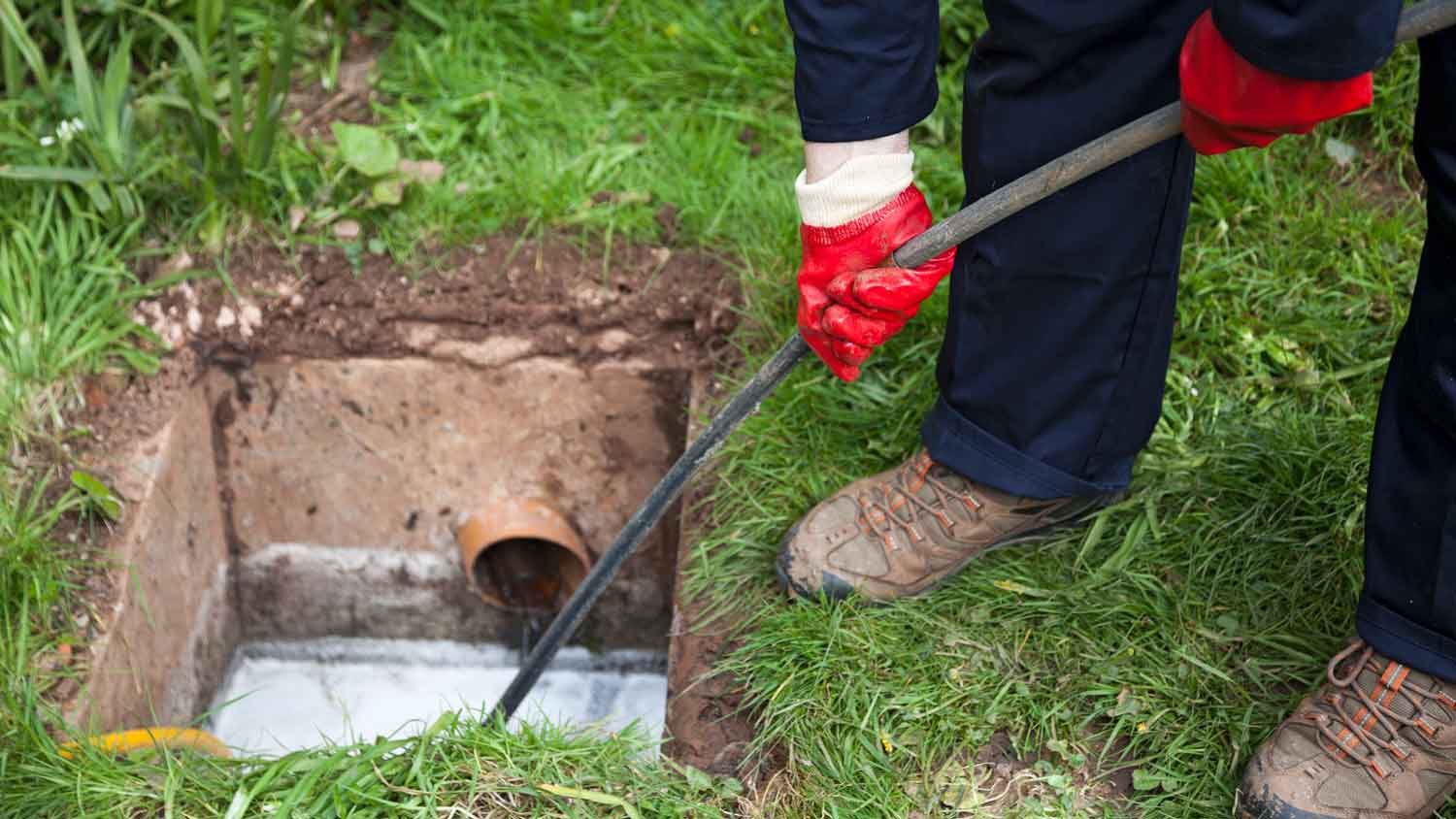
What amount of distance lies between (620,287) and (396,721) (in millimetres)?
1144

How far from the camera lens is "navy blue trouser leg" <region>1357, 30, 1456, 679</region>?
1.35 metres

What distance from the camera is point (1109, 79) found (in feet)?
4.86

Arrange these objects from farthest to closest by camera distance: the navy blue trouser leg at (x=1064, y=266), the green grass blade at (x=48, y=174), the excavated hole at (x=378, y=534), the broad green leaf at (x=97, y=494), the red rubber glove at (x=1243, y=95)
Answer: the excavated hole at (x=378, y=534)
the green grass blade at (x=48, y=174)
the broad green leaf at (x=97, y=494)
the navy blue trouser leg at (x=1064, y=266)
the red rubber glove at (x=1243, y=95)

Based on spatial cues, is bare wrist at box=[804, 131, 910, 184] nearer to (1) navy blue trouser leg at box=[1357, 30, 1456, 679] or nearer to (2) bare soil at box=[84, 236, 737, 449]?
(1) navy blue trouser leg at box=[1357, 30, 1456, 679]

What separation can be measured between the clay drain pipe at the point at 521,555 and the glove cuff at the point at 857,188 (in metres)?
1.25

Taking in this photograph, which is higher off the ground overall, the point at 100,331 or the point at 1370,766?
the point at 100,331

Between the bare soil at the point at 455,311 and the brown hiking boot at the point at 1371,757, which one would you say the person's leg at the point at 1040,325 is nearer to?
the brown hiking boot at the point at 1371,757

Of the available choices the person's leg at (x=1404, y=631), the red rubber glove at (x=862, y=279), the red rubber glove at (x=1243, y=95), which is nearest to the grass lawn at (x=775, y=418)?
the person's leg at (x=1404, y=631)

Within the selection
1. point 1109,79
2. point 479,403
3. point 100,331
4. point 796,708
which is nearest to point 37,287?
point 100,331

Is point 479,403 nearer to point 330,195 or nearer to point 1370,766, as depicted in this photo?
point 330,195

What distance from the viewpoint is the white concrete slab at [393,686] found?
9.08 ft

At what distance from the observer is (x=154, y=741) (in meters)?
1.87

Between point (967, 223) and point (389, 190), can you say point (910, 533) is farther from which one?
point (389, 190)

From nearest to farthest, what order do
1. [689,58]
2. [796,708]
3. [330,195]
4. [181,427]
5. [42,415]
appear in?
[796,708]
[42,415]
[181,427]
[330,195]
[689,58]
